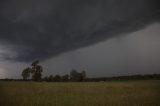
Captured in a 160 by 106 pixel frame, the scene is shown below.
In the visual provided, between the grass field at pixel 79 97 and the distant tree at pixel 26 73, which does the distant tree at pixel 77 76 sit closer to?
the distant tree at pixel 26 73

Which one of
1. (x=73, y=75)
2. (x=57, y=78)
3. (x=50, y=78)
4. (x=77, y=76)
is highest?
(x=73, y=75)

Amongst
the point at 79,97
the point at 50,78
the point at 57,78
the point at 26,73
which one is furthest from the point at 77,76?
the point at 79,97

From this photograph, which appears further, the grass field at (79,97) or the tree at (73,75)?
the tree at (73,75)

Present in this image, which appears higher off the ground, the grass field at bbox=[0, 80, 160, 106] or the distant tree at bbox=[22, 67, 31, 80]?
the distant tree at bbox=[22, 67, 31, 80]

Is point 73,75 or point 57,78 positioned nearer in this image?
point 73,75

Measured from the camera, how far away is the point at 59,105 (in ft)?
51.0

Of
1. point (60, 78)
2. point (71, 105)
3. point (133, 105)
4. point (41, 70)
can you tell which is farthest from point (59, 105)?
point (60, 78)

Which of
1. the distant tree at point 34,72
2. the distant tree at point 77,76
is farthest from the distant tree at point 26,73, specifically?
the distant tree at point 77,76

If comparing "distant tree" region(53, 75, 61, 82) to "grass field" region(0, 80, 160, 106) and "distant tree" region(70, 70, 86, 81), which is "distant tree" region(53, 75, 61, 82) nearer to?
"distant tree" region(70, 70, 86, 81)

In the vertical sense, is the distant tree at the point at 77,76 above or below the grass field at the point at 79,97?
above

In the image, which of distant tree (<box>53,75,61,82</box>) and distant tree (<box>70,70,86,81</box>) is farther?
distant tree (<box>53,75,61,82</box>)

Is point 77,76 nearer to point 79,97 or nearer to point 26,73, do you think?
point 26,73

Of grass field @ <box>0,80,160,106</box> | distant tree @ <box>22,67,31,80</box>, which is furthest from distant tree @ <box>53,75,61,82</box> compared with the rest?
grass field @ <box>0,80,160,106</box>

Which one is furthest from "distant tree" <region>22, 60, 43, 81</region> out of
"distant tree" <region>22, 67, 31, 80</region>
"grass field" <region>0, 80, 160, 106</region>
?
"grass field" <region>0, 80, 160, 106</region>
